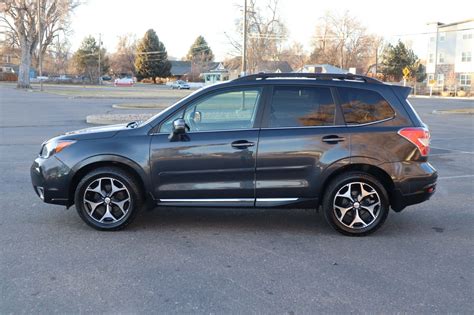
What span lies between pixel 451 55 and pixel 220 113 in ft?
250

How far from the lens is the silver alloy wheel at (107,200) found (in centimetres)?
524

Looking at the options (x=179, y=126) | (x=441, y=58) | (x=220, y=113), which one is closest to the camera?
(x=179, y=126)

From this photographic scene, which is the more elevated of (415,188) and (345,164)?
(345,164)

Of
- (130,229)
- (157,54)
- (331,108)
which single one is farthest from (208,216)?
(157,54)

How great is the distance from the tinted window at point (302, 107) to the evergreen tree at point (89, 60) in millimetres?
91614

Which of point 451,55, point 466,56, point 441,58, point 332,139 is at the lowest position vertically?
point 332,139

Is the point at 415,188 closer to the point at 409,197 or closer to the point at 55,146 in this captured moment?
the point at 409,197

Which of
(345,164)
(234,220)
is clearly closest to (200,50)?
(234,220)

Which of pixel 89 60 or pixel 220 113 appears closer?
pixel 220 113

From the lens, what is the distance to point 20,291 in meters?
3.78

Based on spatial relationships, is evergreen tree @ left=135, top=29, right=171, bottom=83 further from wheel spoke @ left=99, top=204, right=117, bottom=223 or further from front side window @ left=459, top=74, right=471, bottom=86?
wheel spoke @ left=99, top=204, right=117, bottom=223

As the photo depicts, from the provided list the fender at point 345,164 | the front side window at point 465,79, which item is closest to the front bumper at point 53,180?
the fender at point 345,164

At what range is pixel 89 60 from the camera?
99.6 meters

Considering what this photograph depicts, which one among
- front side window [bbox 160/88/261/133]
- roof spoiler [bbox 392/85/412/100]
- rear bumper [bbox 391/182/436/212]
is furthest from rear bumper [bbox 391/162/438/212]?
front side window [bbox 160/88/261/133]
